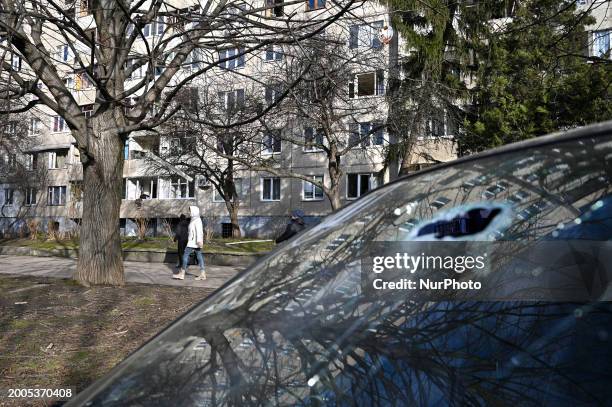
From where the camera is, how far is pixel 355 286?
4.32 ft

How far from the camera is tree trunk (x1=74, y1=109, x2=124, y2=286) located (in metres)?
8.40

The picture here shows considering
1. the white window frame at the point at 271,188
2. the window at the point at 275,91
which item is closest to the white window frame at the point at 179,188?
the white window frame at the point at 271,188

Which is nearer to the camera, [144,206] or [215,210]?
[215,210]

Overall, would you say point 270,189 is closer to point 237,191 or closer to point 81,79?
point 237,191

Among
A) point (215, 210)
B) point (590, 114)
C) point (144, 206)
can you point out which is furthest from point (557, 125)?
point (144, 206)

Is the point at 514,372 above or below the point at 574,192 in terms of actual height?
below

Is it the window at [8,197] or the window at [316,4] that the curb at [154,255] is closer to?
the window at [316,4]

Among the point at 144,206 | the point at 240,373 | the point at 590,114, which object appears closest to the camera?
the point at 240,373

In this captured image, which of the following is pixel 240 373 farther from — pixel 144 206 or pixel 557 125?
pixel 144 206

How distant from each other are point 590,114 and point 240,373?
17.1 m

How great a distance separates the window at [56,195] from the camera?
45531 mm

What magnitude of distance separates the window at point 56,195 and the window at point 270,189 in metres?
20.8

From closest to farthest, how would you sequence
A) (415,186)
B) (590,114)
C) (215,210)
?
(415,186) < (590,114) < (215,210)

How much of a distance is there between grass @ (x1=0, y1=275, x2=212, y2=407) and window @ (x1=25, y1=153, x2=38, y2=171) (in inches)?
1447
